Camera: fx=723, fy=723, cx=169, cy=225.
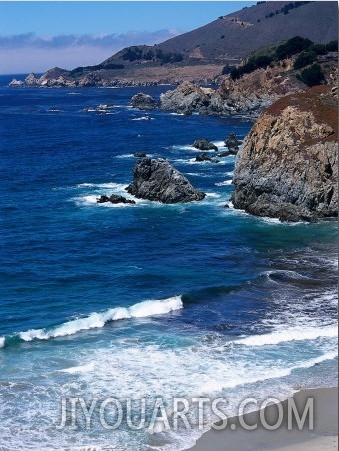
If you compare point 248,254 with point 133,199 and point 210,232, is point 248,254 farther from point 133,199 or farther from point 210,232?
point 133,199

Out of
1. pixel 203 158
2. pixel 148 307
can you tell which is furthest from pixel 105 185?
pixel 148 307

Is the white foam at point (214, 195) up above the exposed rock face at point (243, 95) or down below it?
below

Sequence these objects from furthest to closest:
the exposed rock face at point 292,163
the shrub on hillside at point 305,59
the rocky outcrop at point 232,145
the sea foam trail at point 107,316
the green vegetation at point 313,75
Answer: the shrub on hillside at point 305,59 < the green vegetation at point 313,75 < the rocky outcrop at point 232,145 < the exposed rock face at point 292,163 < the sea foam trail at point 107,316

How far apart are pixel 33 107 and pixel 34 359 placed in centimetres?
15730

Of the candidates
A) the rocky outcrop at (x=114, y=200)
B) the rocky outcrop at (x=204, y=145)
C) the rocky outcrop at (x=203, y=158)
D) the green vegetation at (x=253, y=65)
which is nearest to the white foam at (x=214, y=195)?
the rocky outcrop at (x=114, y=200)

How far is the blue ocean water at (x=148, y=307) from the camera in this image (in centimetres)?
3241

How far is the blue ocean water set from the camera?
3241cm

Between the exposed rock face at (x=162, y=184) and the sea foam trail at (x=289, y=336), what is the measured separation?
106 feet

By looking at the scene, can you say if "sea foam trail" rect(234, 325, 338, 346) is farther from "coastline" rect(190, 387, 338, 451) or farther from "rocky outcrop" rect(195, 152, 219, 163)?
"rocky outcrop" rect(195, 152, 219, 163)

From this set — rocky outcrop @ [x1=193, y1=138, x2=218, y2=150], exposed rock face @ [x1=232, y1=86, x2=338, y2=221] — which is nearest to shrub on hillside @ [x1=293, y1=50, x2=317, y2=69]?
rocky outcrop @ [x1=193, y1=138, x2=218, y2=150]

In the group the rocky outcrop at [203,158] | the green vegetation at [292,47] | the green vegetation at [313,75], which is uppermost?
the green vegetation at [292,47]

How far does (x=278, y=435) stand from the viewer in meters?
28.3

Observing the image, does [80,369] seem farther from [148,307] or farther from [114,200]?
[114,200]

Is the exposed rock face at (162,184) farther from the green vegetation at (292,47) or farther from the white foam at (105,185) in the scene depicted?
the green vegetation at (292,47)
